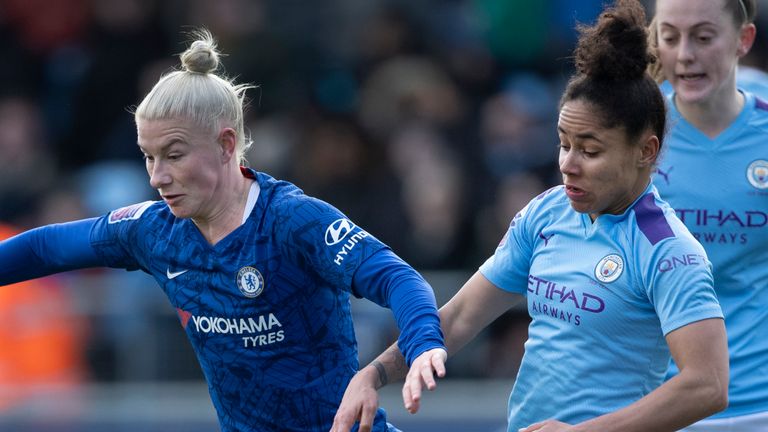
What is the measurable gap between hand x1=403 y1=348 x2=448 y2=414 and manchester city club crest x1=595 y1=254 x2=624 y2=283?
49cm

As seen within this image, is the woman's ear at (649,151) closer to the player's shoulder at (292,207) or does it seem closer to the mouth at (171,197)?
the player's shoulder at (292,207)

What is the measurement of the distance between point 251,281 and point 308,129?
6.18 m

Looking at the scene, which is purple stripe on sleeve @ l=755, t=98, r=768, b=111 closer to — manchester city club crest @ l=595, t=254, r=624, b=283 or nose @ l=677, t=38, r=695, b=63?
nose @ l=677, t=38, r=695, b=63

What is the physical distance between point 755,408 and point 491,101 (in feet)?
19.3

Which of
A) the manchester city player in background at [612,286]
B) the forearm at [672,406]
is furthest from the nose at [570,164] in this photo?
the forearm at [672,406]

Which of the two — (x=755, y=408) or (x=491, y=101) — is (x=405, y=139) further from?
(x=755, y=408)

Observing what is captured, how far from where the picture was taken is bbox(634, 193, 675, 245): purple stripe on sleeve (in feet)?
11.9

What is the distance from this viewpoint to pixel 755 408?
4547 millimetres

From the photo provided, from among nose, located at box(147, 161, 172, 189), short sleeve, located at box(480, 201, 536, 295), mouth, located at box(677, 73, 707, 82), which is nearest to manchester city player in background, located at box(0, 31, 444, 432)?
nose, located at box(147, 161, 172, 189)

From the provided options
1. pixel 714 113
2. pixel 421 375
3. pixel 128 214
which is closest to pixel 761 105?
pixel 714 113

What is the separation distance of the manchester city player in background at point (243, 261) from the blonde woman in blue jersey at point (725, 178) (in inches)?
47.2

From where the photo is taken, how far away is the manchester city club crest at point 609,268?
3686 millimetres

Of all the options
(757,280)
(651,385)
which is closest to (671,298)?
(651,385)

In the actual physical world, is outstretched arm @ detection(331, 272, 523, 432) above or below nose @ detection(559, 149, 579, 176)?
below
